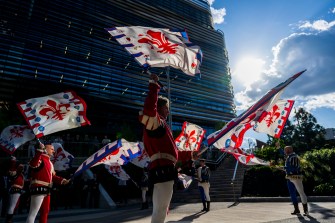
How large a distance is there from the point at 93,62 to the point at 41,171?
1437 inches

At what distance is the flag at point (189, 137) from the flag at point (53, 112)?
13.3 feet

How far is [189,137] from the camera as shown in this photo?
10227 millimetres

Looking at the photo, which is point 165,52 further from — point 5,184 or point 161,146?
point 5,184

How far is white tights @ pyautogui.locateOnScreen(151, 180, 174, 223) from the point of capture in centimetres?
298

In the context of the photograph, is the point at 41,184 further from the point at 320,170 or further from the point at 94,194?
the point at 320,170

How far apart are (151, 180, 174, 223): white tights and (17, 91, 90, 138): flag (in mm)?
4526

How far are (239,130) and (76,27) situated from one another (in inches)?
1550

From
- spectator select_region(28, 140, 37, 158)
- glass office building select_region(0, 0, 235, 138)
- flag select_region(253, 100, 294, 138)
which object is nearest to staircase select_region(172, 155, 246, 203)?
flag select_region(253, 100, 294, 138)

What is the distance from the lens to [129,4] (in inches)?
1975

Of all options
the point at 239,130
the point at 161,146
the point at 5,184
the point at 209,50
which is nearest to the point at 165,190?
the point at 161,146

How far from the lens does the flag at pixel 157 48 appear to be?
6672 mm

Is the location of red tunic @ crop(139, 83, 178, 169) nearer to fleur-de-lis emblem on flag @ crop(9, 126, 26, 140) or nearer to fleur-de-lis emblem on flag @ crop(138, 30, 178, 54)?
fleur-de-lis emblem on flag @ crop(138, 30, 178, 54)

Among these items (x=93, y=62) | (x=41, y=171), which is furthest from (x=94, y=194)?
(x=93, y=62)

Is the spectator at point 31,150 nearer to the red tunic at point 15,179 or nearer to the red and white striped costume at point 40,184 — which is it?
the red tunic at point 15,179
